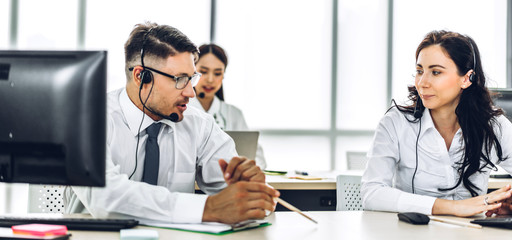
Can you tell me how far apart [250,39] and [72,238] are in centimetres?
436

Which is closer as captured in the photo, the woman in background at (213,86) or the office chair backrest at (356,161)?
the office chair backrest at (356,161)

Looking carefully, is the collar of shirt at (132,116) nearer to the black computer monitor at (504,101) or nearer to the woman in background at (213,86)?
the black computer monitor at (504,101)

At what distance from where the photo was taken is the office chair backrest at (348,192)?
2.37m

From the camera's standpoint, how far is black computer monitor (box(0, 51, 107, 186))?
1.28 m

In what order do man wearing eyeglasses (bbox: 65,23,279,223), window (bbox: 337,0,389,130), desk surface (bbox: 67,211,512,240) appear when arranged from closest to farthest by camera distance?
desk surface (bbox: 67,211,512,240) < man wearing eyeglasses (bbox: 65,23,279,223) < window (bbox: 337,0,389,130)

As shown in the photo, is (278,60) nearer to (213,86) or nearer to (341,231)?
(213,86)

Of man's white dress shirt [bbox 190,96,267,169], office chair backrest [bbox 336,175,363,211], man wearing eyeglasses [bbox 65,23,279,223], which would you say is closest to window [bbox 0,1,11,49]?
man's white dress shirt [bbox 190,96,267,169]

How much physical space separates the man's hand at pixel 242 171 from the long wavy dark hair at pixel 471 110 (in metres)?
0.90

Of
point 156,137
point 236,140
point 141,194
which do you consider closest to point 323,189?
point 236,140

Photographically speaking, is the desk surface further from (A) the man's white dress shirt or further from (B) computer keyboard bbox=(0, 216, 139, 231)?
(A) the man's white dress shirt

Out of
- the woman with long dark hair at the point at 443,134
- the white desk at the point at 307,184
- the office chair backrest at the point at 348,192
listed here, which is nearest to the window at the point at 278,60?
the white desk at the point at 307,184

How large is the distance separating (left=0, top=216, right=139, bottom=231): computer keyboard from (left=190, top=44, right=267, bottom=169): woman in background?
2331mm

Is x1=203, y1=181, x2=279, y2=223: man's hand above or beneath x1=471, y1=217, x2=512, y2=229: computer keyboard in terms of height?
above

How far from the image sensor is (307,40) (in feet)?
18.5
